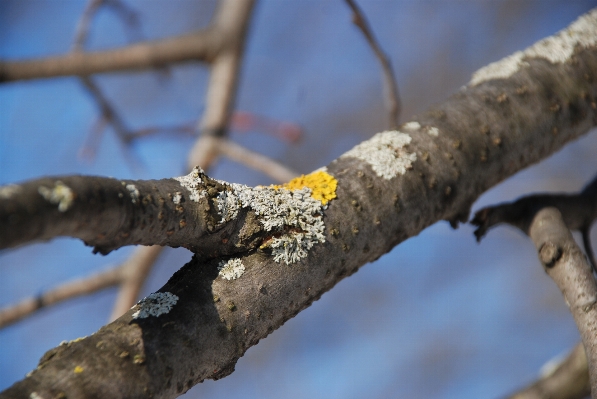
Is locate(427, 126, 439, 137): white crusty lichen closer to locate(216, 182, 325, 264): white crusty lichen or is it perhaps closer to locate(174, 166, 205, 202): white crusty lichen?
locate(216, 182, 325, 264): white crusty lichen

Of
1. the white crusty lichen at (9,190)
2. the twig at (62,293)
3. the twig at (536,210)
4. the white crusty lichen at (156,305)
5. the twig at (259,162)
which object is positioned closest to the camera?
the white crusty lichen at (9,190)

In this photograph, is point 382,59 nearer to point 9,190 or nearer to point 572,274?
point 572,274

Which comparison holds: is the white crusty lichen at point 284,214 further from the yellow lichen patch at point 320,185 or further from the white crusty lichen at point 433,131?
the white crusty lichen at point 433,131

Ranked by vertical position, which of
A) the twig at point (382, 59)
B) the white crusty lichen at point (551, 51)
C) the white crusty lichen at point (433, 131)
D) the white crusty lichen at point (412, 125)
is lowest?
the white crusty lichen at point (433, 131)

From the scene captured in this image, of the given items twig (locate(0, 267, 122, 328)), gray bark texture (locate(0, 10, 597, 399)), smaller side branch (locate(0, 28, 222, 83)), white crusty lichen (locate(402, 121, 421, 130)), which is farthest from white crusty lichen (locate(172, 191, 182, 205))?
twig (locate(0, 267, 122, 328))

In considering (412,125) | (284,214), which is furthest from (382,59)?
(284,214)

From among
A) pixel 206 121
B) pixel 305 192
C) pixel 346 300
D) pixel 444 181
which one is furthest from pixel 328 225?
pixel 346 300

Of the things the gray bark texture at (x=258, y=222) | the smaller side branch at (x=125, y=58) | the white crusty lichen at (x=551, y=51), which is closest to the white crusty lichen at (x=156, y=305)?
the gray bark texture at (x=258, y=222)
